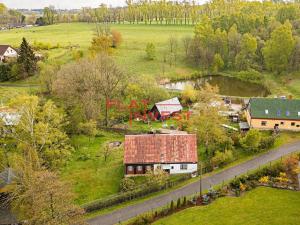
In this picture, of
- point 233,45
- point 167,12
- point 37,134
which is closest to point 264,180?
point 37,134

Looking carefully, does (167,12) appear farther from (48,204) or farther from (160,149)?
(48,204)

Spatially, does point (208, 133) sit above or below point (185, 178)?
above

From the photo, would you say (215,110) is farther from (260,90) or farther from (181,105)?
(260,90)

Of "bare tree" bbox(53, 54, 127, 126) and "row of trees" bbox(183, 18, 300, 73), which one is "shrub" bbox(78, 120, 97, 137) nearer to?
"bare tree" bbox(53, 54, 127, 126)

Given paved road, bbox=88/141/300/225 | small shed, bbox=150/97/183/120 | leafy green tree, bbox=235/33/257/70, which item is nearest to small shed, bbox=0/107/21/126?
paved road, bbox=88/141/300/225

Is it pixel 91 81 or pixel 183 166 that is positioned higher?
pixel 91 81

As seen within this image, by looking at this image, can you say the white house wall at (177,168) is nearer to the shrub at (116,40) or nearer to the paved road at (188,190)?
the paved road at (188,190)

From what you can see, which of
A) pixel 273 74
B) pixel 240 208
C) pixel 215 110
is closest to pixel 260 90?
pixel 273 74

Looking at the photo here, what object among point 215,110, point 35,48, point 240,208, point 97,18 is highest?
point 97,18
